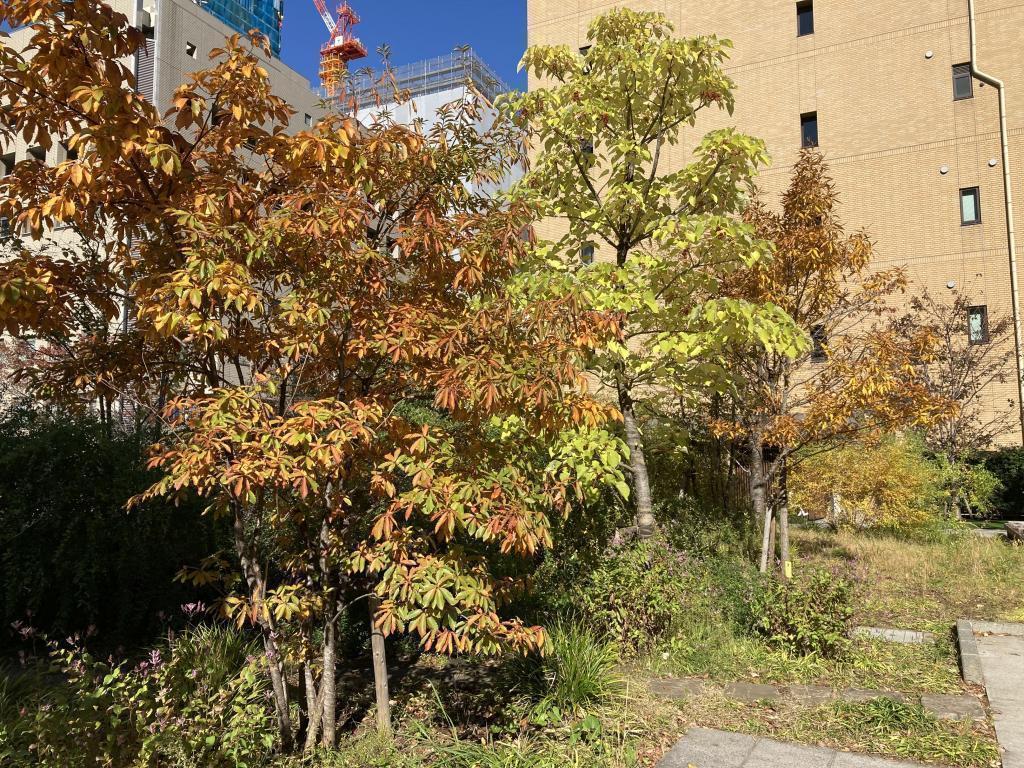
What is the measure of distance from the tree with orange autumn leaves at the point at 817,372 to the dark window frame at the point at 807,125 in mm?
16040

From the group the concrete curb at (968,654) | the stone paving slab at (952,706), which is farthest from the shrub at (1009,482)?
the stone paving slab at (952,706)

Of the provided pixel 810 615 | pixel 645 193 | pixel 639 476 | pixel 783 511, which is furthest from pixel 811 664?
pixel 645 193

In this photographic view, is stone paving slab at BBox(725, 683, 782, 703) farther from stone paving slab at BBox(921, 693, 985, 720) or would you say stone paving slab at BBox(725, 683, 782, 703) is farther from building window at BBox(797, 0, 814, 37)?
building window at BBox(797, 0, 814, 37)

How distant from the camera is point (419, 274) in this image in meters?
4.35

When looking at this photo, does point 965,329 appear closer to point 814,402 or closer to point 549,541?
point 814,402

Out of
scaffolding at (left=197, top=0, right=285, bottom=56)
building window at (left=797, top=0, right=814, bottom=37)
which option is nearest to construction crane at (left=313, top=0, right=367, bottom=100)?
scaffolding at (left=197, top=0, right=285, bottom=56)

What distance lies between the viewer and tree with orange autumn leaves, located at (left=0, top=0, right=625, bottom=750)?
343 cm

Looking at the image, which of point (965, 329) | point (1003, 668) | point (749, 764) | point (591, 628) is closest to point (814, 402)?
point (1003, 668)

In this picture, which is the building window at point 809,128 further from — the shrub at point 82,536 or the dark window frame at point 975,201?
the shrub at point 82,536

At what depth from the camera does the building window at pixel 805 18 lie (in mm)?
23408

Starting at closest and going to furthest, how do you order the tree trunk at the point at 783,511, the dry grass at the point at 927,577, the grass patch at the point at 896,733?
the grass patch at the point at 896,733
the dry grass at the point at 927,577
the tree trunk at the point at 783,511

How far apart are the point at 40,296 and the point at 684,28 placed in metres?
25.3

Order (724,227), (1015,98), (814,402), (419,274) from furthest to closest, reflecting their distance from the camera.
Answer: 1. (1015,98)
2. (814,402)
3. (724,227)
4. (419,274)

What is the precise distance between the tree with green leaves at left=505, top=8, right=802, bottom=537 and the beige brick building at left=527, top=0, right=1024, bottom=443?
15.9 meters
